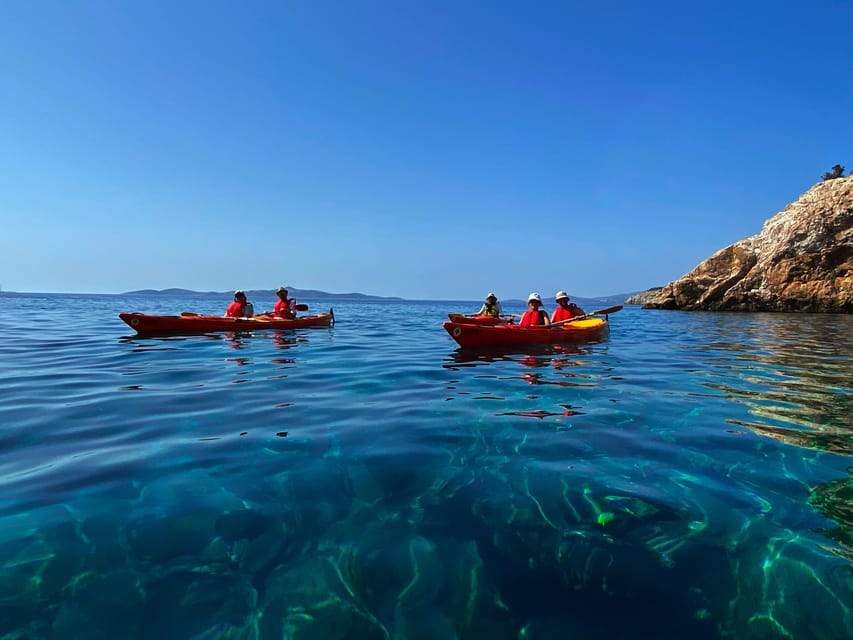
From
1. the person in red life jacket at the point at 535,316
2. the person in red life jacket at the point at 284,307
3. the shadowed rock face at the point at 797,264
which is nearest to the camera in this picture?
the person in red life jacket at the point at 535,316

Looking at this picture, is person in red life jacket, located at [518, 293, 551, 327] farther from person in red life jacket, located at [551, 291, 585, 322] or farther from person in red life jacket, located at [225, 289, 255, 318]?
person in red life jacket, located at [225, 289, 255, 318]

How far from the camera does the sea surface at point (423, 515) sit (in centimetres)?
260

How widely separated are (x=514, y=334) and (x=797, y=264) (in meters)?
36.0

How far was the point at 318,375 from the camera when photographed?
9.30 metres

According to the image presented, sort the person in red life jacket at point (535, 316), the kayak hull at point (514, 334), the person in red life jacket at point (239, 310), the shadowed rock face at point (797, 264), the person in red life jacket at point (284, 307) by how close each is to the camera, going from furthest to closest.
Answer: the shadowed rock face at point (797, 264), the person in red life jacket at point (284, 307), the person in red life jacket at point (239, 310), the person in red life jacket at point (535, 316), the kayak hull at point (514, 334)

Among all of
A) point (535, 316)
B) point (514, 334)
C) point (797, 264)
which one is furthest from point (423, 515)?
point (797, 264)

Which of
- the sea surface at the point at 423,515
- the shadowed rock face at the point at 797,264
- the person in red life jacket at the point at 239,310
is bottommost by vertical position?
the sea surface at the point at 423,515

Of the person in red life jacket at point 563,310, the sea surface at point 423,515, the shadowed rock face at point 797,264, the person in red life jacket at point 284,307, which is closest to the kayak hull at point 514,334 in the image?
the person in red life jacket at point 563,310

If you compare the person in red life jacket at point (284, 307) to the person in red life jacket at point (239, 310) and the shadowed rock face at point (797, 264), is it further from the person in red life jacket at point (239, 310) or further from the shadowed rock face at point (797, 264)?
the shadowed rock face at point (797, 264)

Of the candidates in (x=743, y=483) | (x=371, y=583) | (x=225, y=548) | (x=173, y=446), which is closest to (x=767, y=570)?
(x=743, y=483)

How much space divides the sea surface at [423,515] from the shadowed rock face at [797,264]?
37304 millimetres

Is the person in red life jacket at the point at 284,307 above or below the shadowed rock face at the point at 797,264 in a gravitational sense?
below

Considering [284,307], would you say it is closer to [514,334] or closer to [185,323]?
[185,323]

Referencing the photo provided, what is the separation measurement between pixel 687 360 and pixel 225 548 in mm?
11825
